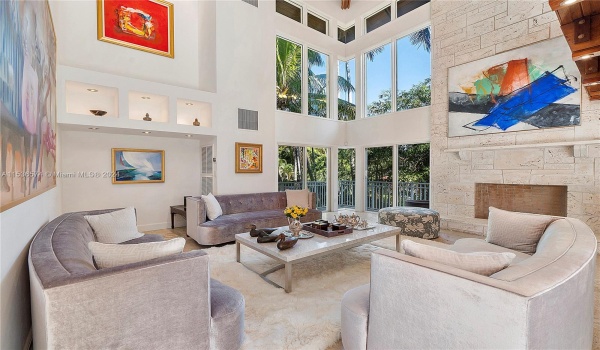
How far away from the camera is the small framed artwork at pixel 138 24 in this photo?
4902 mm

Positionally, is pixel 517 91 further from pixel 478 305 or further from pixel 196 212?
pixel 196 212

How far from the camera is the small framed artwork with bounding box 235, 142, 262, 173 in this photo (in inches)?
227

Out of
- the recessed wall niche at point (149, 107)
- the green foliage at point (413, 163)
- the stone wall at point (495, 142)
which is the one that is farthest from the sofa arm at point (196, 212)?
the green foliage at point (413, 163)

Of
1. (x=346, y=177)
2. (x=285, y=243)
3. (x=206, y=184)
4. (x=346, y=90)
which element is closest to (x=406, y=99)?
(x=346, y=90)

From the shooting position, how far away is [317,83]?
771cm

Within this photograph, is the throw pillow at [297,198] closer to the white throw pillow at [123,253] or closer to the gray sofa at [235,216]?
the gray sofa at [235,216]

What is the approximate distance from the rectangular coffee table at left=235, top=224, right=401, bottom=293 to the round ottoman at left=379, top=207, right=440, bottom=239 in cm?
123

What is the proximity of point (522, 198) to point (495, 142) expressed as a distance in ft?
3.72

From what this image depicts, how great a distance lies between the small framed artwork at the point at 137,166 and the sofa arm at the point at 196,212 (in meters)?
1.54

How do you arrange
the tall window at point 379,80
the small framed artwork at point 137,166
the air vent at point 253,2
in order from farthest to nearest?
the tall window at point 379,80, the air vent at point 253,2, the small framed artwork at point 137,166

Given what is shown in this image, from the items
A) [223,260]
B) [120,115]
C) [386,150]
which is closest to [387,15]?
[386,150]

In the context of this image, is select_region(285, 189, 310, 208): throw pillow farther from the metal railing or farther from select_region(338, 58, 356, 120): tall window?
select_region(338, 58, 356, 120): tall window

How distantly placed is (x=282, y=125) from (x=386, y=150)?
2841mm

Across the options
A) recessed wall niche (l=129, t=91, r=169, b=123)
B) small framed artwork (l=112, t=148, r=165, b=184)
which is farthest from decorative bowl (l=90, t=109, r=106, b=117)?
small framed artwork (l=112, t=148, r=165, b=184)
